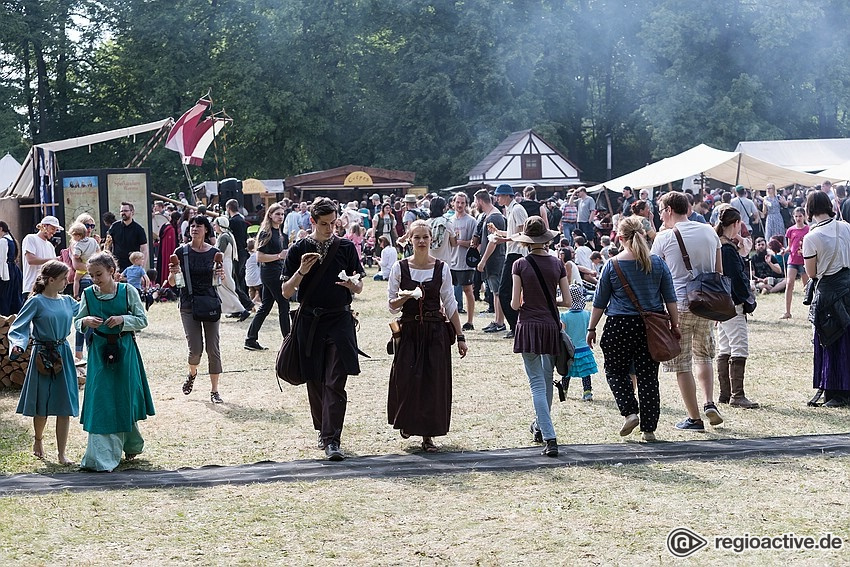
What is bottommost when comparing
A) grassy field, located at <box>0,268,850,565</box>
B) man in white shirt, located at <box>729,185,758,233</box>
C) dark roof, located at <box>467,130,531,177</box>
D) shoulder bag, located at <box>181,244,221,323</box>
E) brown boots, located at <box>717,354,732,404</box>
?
grassy field, located at <box>0,268,850,565</box>

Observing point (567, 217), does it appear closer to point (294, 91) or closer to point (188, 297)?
point (188, 297)

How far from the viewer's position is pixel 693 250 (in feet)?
27.4

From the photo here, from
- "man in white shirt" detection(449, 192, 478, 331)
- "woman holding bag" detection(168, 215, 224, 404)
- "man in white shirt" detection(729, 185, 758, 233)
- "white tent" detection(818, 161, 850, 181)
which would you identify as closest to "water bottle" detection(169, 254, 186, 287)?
"woman holding bag" detection(168, 215, 224, 404)

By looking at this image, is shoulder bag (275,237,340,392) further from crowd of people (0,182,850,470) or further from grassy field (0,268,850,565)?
grassy field (0,268,850,565)

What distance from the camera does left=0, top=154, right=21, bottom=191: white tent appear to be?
30.1 m

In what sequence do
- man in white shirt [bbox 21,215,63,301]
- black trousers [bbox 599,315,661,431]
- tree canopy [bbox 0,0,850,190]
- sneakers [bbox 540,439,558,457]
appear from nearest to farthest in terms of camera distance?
1. sneakers [bbox 540,439,558,457]
2. black trousers [bbox 599,315,661,431]
3. man in white shirt [bbox 21,215,63,301]
4. tree canopy [bbox 0,0,850,190]

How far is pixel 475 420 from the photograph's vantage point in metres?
8.92

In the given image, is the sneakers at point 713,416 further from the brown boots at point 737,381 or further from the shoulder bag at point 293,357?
the shoulder bag at point 293,357

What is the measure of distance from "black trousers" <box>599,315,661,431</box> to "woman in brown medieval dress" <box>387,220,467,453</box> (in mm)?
1053

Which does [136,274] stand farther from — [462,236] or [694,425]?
[694,425]

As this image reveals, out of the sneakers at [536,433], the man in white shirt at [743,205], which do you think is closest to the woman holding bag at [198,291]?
the sneakers at [536,433]

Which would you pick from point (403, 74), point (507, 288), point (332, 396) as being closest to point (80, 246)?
point (507, 288)

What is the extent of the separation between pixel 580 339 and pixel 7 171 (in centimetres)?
2499

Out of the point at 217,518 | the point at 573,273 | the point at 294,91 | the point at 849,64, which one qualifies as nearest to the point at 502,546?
the point at 217,518
